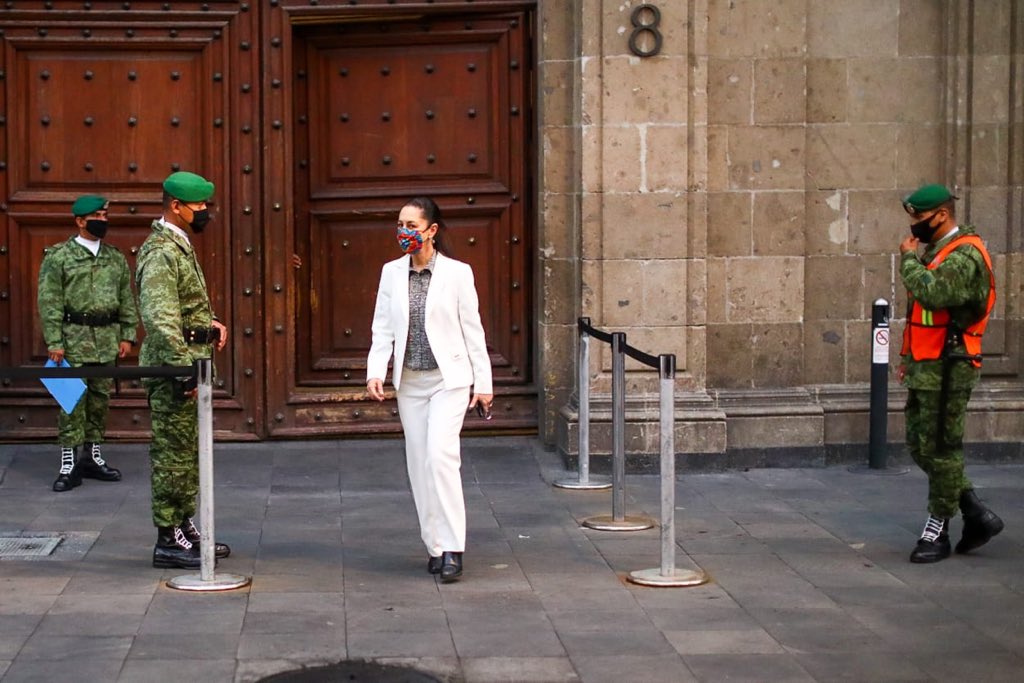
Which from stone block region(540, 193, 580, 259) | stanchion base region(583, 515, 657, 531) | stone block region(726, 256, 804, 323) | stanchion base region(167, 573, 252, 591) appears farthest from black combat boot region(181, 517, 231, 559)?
stone block region(726, 256, 804, 323)

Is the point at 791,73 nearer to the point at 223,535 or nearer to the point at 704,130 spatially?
the point at 704,130

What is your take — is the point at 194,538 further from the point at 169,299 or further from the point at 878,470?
the point at 878,470

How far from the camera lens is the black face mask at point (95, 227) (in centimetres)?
1041

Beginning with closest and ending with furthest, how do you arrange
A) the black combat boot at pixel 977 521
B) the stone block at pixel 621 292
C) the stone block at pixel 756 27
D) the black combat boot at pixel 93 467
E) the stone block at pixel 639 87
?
the black combat boot at pixel 977 521 < the black combat boot at pixel 93 467 < the stone block at pixel 639 87 < the stone block at pixel 621 292 < the stone block at pixel 756 27

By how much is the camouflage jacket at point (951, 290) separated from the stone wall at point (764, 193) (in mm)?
2721

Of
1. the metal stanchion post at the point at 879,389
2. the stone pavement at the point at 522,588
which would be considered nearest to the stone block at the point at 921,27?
the metal stanchion post at the point at 879,389

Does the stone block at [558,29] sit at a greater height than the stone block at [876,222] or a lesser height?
greater

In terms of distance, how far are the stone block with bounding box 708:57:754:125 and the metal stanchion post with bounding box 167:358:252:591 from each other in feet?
15.1

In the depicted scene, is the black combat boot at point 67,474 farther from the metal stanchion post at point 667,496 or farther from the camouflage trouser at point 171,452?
the metal stanchion post at point 667,496

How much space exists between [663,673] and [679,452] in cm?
460

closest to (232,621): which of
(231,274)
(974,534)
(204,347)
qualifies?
(204,347)

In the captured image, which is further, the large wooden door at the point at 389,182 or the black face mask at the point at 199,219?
the large wooden door at the point at 389,182

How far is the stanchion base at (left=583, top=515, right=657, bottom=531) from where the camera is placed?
908 cm

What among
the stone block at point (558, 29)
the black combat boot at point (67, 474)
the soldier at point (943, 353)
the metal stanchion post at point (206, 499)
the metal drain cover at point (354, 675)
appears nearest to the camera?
the metal drain cover at point (354, 675)
